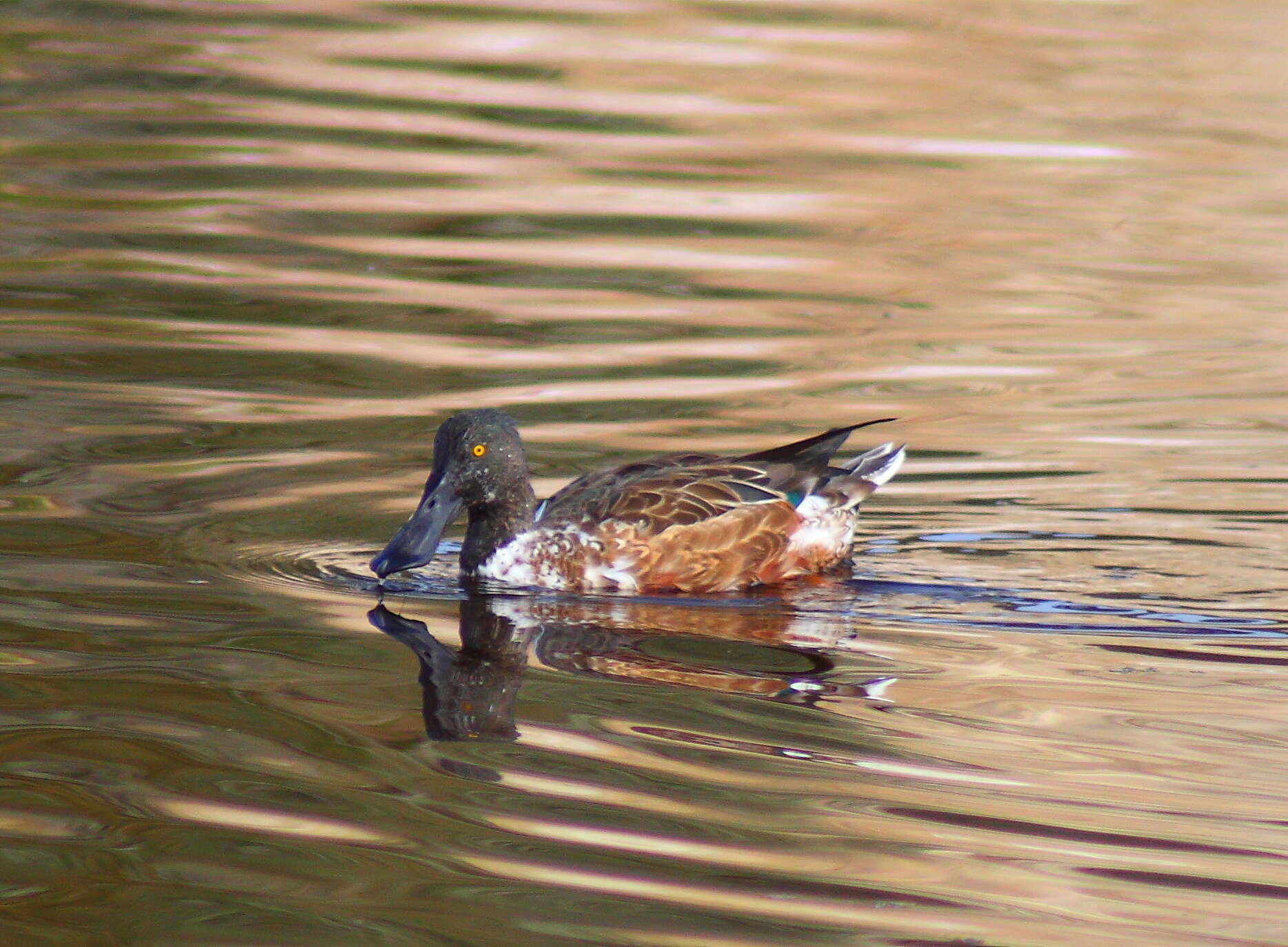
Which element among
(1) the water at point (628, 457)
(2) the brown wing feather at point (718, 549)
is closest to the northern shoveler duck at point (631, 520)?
(2) the brown wing feather at point (718, 549)

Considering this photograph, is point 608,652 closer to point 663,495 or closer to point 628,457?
point 663,495

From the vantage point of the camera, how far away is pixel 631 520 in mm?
7461

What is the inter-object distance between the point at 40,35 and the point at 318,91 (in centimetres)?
325

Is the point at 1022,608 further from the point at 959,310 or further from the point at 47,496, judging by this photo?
the point at 959,310

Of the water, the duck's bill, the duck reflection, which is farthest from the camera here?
the duck's bill

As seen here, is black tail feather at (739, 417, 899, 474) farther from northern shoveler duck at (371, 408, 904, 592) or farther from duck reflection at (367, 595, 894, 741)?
duck reflection at (367, 595, 894, 741)

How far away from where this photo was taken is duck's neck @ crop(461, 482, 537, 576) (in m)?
7.45

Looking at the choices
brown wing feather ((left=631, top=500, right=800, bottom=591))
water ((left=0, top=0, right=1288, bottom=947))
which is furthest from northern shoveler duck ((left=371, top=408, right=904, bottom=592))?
water ((left=0, top=0, right=1288, bottom=947))

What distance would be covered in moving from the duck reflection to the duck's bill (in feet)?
0.69

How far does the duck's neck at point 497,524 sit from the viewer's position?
7445mm

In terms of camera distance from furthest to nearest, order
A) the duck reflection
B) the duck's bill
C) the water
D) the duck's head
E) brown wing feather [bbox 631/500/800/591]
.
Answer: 1. brown wing feather [bbox 631/500/800/591]
2. the duck's head
3. the duck's bill
4. the duck reflection
5. the water

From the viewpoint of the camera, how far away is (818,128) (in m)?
17.2

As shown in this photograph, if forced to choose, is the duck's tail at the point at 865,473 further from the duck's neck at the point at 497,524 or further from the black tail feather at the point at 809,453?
the duck's neck at the point at 497,524

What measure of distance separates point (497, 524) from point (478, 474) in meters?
0.21
